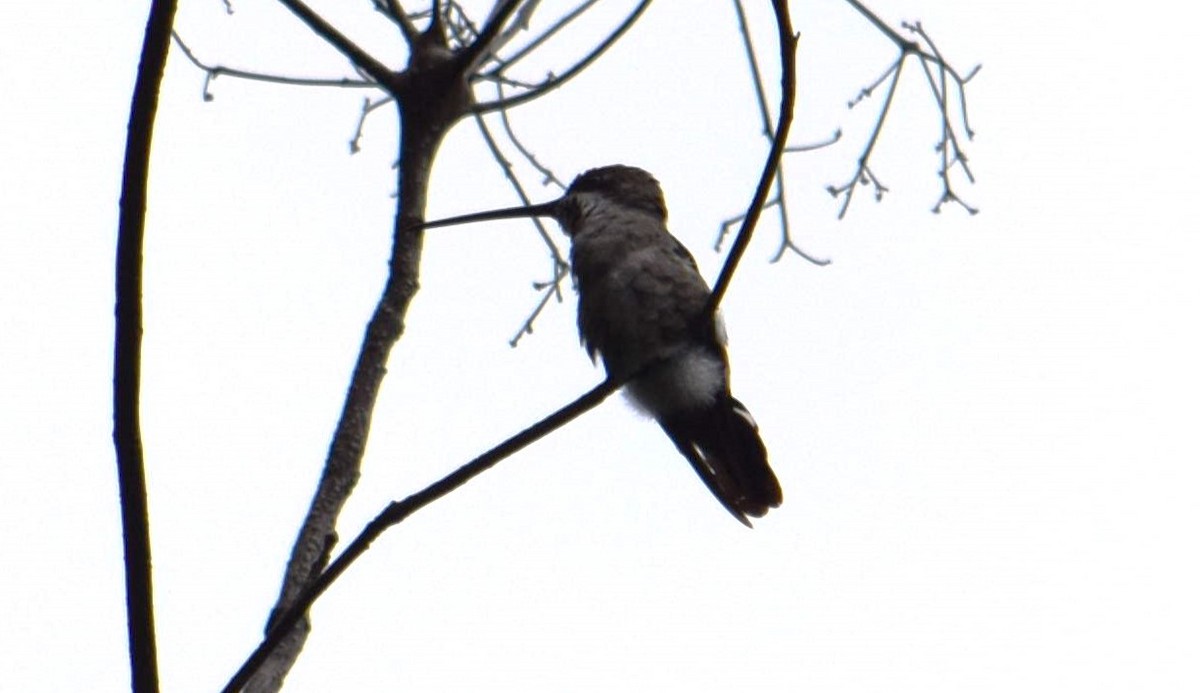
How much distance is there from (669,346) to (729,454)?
0.38 meters

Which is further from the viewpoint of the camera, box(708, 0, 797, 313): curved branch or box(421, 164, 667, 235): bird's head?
box(421, 164, 667, 235): bird's head

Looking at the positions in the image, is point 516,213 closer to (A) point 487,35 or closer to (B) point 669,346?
(B) point 669,346

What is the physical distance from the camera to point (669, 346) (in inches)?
180

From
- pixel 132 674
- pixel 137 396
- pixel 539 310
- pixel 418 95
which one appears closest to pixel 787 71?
pixel 418 95

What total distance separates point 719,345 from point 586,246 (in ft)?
1.90

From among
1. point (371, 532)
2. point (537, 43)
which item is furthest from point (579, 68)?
point (371, 532)

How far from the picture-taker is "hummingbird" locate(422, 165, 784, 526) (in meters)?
4.44

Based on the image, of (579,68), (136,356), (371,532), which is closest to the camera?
(136,356)

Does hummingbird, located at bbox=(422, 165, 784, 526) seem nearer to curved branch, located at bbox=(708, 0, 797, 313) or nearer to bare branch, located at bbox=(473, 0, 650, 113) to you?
bare branch, located at bbox=(473, 0, 650, 113)

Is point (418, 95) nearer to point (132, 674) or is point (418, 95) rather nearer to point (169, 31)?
point (169, 31)

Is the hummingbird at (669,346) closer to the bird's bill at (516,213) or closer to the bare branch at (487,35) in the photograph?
the bird's bill at (516,213)

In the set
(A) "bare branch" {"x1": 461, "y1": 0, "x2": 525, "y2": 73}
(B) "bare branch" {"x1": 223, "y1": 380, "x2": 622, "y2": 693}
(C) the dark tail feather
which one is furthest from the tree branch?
(C) the dark tail feather

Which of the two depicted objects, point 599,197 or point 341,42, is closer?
point 341,42

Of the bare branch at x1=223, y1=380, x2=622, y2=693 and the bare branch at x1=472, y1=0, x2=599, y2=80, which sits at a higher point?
the bare branch at x1=472, y1=0, x2=599, y2=80
